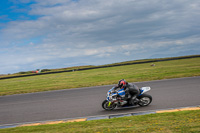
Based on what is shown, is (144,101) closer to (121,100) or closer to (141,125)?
(121,100)

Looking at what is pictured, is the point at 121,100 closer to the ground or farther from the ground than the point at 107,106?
farther from the ground

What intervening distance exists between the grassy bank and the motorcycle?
2044mm

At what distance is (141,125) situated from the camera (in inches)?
228

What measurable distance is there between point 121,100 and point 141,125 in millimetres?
3115

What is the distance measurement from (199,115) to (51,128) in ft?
16.3

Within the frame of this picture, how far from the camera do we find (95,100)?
10984mm

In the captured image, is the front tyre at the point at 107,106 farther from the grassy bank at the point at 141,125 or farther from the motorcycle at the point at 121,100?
the grassy bank at the point at 141,125

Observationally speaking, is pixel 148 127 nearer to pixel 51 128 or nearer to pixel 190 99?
pixel 51 128

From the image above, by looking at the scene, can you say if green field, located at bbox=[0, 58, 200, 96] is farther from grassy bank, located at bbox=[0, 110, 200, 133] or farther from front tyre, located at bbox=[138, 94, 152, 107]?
grassy bank, located at bbox=[0, 110, 200, 133]

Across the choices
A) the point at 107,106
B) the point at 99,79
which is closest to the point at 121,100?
the point at 107,106

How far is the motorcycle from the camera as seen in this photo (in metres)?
8.80

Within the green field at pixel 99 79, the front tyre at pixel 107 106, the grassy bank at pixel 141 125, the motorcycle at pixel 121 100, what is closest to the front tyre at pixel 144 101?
the motorcycle at pixel 121 100

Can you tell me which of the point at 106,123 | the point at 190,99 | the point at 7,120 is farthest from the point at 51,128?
the point at 190,99

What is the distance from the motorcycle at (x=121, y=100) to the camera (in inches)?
346
